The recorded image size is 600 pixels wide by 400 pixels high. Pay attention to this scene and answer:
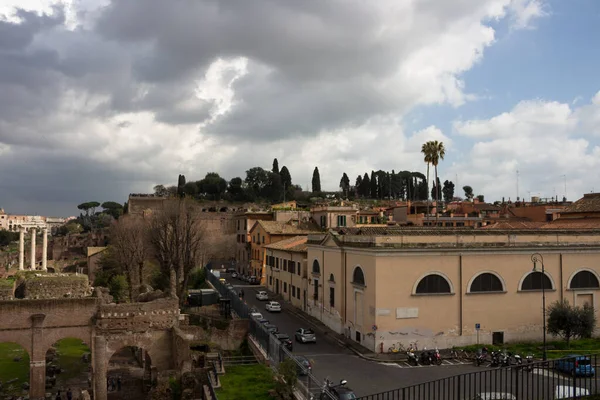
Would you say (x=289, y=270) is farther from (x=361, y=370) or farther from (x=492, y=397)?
(x=492, y=397)

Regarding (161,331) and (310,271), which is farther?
(310,271)

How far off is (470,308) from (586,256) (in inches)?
338

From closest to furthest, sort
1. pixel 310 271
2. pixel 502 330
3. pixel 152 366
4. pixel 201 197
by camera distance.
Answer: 1. pixel 152 366
2. pixel 502 330
3. pixel 310 271
4. pixel 201 197

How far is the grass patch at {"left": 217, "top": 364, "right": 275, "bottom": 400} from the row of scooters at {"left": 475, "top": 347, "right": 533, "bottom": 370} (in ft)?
36.5

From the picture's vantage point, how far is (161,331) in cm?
2747

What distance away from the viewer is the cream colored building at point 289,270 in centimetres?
4222

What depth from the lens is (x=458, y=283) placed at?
28.8 m

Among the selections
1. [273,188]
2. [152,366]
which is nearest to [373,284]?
[152,366]

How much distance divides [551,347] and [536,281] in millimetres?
3845

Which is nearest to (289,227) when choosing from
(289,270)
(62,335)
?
(289,270)

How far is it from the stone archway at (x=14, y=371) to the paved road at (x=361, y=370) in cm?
1501

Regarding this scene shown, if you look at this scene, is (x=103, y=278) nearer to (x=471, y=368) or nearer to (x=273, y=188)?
(x=471, y=368)

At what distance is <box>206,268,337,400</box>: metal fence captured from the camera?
1753 cm

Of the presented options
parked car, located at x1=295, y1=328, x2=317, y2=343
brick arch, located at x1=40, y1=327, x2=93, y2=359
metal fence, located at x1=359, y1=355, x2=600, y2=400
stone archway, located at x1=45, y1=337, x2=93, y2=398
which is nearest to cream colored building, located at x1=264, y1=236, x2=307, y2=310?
parked car, located at x1=295, y1=328, x2=317, y2=343
